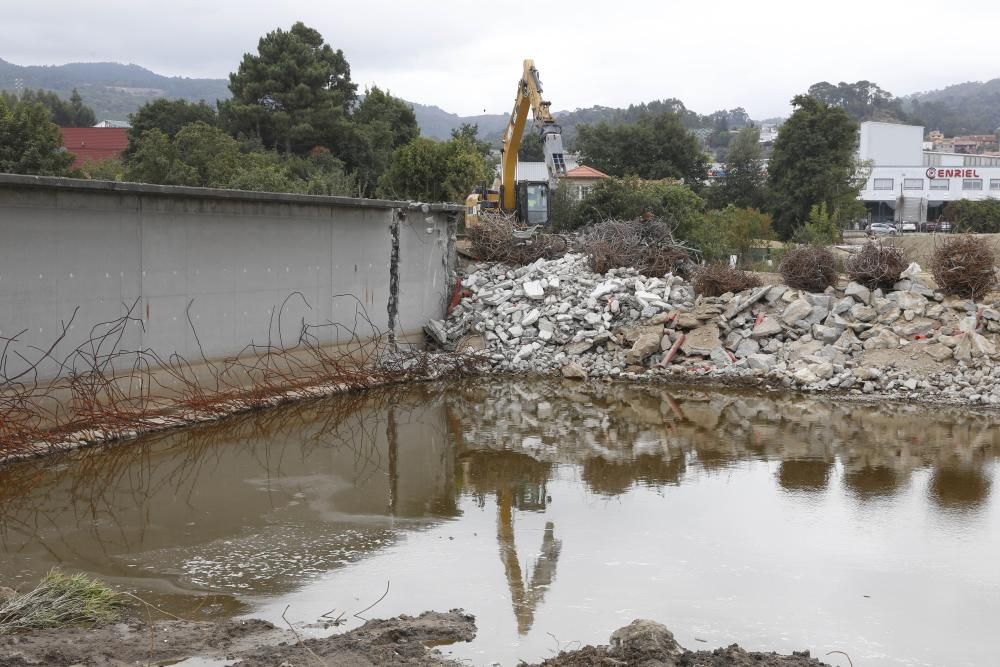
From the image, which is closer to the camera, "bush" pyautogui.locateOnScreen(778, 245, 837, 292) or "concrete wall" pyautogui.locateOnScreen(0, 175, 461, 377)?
"concrete wall" pyautogui.locateOnScreen(0, 175, 461, 377)

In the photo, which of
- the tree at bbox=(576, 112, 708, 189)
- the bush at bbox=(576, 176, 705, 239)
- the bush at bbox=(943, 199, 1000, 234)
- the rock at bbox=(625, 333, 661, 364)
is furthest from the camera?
the tree at bbox=(576, 112, 708, 189)

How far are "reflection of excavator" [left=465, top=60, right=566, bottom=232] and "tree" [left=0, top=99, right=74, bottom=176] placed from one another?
1719 centimetres

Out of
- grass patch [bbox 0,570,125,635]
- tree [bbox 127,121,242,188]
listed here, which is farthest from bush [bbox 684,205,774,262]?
grass patch [bbox 0,570,125,635]

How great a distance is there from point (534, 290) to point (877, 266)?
256 inches

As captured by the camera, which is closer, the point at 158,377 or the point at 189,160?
the point at 158,377

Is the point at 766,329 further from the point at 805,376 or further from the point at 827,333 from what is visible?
the point at 805,376

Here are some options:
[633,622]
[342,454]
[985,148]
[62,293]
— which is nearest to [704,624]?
[633,622]

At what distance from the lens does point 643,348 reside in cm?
1614

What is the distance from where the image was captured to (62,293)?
1060cm

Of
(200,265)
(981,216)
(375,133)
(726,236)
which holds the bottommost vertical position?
(200,265)

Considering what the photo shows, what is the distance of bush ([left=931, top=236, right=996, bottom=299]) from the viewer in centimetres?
1617

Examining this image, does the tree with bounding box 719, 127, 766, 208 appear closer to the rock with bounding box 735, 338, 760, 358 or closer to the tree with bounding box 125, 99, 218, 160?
the tree with bounding box 125, 99, 218, 160

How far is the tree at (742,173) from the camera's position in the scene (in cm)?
5628

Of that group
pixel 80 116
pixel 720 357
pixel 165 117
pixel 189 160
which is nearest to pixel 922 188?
pixel 165 117
